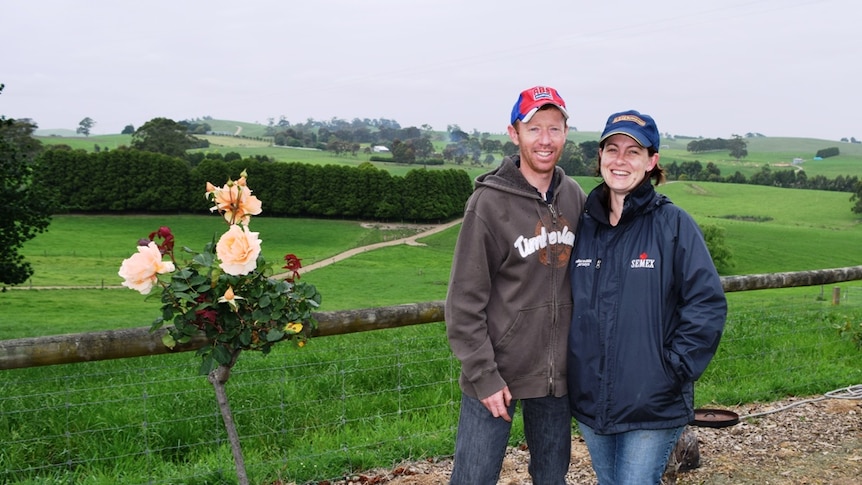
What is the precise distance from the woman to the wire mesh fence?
1.90m

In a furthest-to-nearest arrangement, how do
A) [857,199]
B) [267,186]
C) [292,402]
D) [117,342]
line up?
[857,199] < [267,186] < [292,402] < [117,342]

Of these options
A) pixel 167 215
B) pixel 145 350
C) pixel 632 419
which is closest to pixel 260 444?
pixel 145 350

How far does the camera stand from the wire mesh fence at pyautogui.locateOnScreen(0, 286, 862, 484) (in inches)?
159

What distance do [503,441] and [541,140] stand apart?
49.2 inches

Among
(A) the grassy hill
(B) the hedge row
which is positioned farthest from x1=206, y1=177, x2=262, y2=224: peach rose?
(A) the grassy hill

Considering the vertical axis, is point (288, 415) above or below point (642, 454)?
below

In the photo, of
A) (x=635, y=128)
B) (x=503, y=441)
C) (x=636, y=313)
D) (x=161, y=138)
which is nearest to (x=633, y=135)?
(x=635, y=128)

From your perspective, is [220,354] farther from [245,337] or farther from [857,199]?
[857,199]

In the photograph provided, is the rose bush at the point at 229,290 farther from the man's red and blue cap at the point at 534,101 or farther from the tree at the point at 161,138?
the tree at the point at 161,138

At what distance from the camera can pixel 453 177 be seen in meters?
78.3

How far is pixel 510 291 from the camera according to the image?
2746 mm

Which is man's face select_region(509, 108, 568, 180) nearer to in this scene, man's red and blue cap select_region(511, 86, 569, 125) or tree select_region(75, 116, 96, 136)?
man's red and blue cap select_region(511, 86, 569, 125)

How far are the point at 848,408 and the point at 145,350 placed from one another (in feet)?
16.6

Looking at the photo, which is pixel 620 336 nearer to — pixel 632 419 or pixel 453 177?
pixel 632 419
